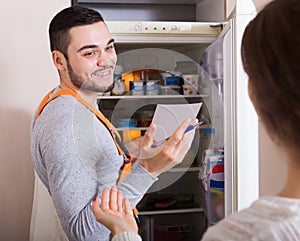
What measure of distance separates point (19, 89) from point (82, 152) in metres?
0.84

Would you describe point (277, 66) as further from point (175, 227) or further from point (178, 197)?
point (175, 227)

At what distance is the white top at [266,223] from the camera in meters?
0.64

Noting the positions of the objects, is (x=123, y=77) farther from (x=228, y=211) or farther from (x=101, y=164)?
(x=228, y=211)

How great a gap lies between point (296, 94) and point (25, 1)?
5.29 ft

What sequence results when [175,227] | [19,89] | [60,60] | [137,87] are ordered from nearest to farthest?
[60,60], [137,87], [19,89], [175,227]

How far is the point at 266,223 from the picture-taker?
0.65 meters

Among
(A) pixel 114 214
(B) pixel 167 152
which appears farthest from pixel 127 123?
(A) pixel 114 214

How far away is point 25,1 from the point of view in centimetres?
204

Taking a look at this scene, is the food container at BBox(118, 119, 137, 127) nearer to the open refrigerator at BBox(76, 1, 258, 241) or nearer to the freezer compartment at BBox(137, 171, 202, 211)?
the open refrigerator at BBox(76, 1, 258, 241)

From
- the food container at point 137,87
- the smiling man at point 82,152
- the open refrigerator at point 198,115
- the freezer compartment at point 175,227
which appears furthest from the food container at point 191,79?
the freezer compartment at point 175,227

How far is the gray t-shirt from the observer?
1.26 meters

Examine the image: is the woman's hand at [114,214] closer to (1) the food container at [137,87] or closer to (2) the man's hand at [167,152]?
(2) the man's hand at [167,152]

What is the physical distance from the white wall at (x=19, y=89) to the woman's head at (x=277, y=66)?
4.87 ft

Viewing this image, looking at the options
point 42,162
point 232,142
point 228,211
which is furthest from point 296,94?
point 228,211
